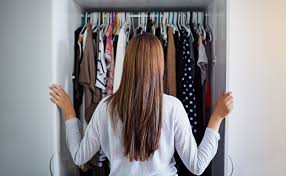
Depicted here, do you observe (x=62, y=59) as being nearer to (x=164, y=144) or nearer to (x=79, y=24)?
(x=79, y=24)

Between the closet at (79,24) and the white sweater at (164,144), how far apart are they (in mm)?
217

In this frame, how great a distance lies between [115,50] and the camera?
5.58 ft

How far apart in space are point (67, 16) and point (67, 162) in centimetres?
80

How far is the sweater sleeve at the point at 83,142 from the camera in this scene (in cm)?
124

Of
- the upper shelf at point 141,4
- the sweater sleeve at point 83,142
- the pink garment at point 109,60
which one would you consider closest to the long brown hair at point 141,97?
the sweater sleeve at point 83,142

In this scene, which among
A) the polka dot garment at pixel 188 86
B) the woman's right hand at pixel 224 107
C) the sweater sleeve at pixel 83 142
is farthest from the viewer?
the polka dot garment at pixel 188 86

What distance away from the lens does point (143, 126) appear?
112 centimetres
